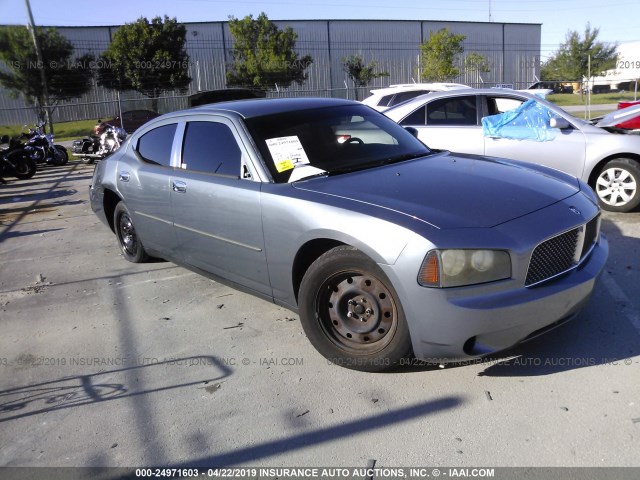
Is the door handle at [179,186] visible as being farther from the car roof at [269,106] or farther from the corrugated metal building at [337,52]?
the corrugated metal building at [337,52]

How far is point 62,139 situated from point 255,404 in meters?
29.3

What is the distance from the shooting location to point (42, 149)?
51.6ft

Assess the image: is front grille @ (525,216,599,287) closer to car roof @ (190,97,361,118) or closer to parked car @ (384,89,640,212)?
car roof @ (190,97,361,118)

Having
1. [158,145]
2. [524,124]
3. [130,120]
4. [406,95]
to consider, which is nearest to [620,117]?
[524,124]

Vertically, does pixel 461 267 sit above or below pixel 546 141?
below

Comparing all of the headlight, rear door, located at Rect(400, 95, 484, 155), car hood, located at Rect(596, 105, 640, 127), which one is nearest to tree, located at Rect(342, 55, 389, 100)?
car hood, located at Rect(596, 105, 640, 127)

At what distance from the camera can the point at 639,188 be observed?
262 inches

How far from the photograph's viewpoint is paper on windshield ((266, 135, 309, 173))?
402 centimetres

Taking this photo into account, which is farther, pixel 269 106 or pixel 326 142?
pixel 269 106

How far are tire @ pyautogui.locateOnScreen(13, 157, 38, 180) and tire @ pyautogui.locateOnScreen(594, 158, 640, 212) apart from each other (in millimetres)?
12429

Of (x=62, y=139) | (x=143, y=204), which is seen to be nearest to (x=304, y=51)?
(x=62, y=139)

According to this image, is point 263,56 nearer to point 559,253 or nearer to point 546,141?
point 546,141

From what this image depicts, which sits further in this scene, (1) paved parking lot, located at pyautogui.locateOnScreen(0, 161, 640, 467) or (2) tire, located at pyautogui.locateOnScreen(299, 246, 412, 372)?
(2) tire, located at pyautogui.locateOnScreen(299, 246, 412, 372)

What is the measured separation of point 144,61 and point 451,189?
3180 cm
